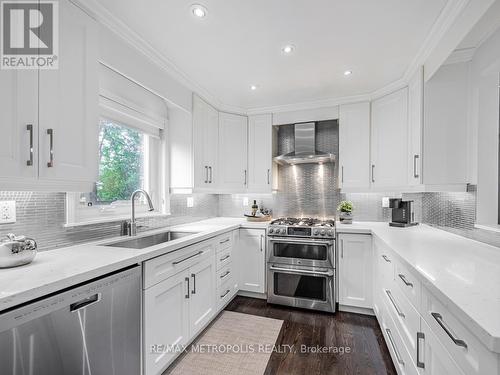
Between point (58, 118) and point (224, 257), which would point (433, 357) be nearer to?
point (224, 257)

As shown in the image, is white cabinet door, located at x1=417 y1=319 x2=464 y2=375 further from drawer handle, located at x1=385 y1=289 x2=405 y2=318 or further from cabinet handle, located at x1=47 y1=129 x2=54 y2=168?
cabinet handle, located at x1=47 y1=129 x2=54 y2=168

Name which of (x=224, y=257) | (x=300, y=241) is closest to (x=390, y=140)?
(x=300, y=241)

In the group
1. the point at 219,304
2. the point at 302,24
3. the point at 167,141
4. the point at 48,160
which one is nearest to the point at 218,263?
the point at 219,304

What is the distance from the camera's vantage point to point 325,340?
2.05 m

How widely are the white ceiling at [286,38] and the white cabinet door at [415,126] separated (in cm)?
21

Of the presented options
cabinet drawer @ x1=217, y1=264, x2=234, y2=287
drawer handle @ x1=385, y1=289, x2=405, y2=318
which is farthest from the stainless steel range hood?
drawer handle @ x1=385, y1=289, x2=405, y2=318

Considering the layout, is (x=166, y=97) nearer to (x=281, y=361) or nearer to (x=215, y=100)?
(x=215, y=100)

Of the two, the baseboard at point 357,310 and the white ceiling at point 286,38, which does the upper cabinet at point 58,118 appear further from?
the baseboard at point 357,310

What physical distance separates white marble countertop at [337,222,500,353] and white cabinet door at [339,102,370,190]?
90 centimetres

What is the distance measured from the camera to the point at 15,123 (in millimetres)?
1062

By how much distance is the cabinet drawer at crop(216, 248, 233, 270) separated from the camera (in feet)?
7.86

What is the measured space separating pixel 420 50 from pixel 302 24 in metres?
1.05

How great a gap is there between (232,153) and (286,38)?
5.47 ft

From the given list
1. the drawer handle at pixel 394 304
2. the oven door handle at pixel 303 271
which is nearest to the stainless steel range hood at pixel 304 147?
the oven door handle at pixel 303 271
